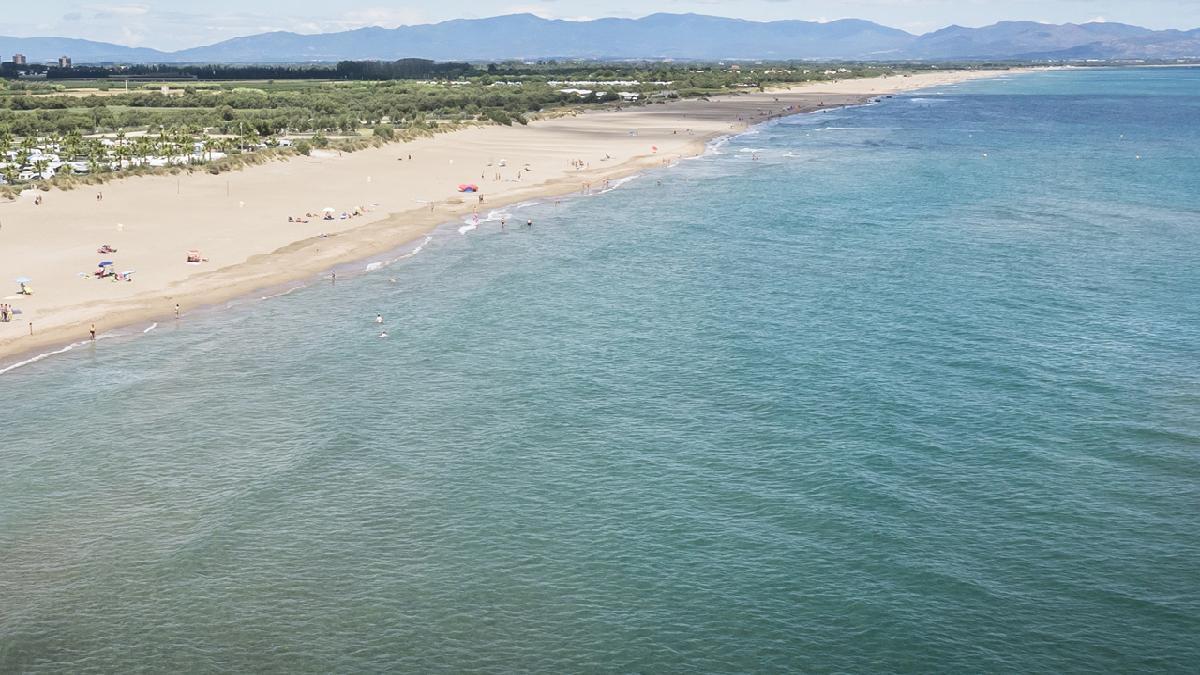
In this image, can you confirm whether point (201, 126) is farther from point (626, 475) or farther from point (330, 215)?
point (626, 475)

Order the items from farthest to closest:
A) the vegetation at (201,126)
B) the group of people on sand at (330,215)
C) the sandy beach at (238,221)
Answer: the vegetation at (201,126)
the group of people on sand at (330,215)
the sandy beach at (238,221)

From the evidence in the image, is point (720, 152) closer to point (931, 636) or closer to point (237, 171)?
point (237, 171)

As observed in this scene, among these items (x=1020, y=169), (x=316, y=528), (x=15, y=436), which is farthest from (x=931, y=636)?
(x=1020, y=169)

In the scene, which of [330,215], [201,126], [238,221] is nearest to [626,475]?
[238,221]

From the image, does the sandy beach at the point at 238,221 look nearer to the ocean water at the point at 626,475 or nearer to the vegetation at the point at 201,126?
the ocean water at the point at 626,475

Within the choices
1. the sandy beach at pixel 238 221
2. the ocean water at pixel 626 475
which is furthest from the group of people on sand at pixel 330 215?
the ocean water at pixel 626 475

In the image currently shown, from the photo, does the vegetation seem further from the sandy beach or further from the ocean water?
the ocean water
